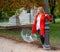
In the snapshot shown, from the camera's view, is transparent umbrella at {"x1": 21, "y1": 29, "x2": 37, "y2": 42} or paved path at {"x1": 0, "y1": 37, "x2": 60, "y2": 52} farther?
transparent umbrella at {"x1": 21, "y1": 29, "x2": 37, "y2": 42}

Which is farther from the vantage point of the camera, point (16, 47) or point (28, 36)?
point (28, 36)

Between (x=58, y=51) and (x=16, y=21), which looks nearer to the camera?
(x=58, y=51)

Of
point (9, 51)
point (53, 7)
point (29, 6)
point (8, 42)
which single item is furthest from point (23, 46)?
point (53, 7)

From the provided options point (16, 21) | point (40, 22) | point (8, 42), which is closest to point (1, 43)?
point (8, 42)

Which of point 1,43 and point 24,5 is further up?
point 24,5

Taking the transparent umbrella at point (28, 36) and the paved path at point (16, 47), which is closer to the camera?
the paved path at point (16, 47)

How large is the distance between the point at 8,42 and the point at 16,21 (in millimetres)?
19778

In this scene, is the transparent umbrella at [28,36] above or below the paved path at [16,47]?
above

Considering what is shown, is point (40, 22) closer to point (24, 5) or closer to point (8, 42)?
point (8, 42)

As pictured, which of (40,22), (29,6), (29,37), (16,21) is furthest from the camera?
(16,21)

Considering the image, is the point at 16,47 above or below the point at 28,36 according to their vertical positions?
below

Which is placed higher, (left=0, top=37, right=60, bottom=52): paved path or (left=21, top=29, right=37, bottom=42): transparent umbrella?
(left=21, top=29, right=37, bottom=42): transparent umbrella

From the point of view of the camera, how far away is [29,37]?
472 inches

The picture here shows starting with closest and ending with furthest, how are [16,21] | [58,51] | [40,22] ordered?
1. [58,51]
2. [40,22]
3. [16,21]
